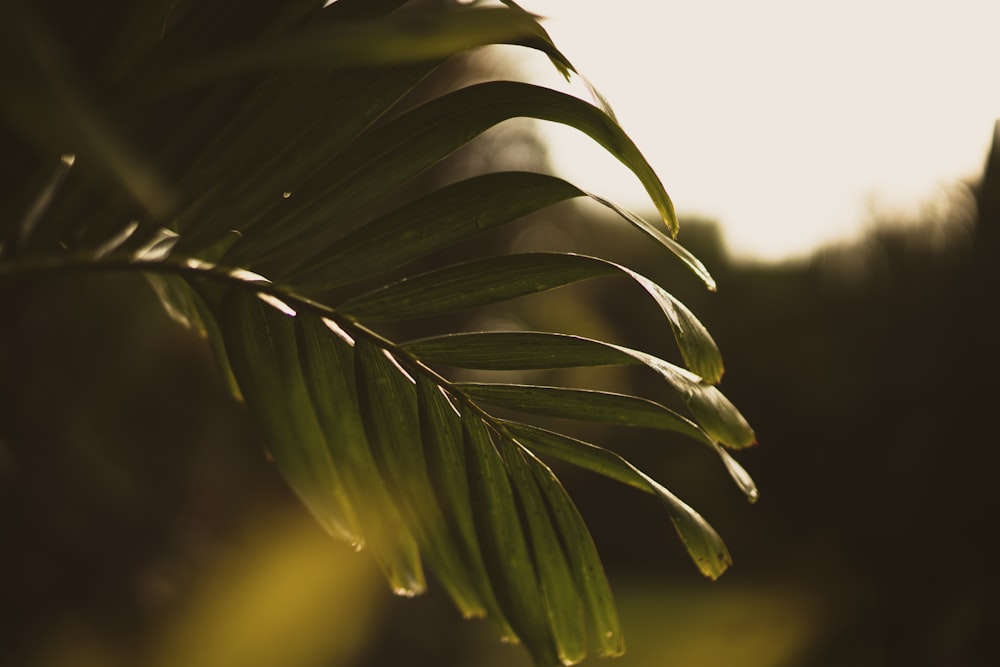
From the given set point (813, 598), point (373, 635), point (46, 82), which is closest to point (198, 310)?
point (46, 82)

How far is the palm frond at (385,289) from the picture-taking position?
0.42 meters

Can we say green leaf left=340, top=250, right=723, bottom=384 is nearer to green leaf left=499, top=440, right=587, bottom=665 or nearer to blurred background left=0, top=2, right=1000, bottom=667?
green leaf left=499, top=440, right=587, bottom=665

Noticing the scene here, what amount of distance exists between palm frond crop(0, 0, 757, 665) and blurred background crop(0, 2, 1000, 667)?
1.44 meters

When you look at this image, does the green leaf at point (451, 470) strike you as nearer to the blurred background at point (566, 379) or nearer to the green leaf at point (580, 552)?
the green leaf at point (580, 552)

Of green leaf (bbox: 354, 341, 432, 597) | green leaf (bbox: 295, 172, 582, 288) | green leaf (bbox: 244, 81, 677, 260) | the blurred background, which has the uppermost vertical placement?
green leaf (bbox: 244, 81, 677, 260)

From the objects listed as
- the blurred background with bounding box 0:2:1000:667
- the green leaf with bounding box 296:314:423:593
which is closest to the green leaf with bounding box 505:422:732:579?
the green leaf with bounding box 296:314:423:593

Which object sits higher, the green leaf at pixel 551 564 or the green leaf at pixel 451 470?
the green leaf at pixel 451 470

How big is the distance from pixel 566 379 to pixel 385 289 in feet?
20.0

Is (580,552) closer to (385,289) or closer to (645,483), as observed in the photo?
(645,483)

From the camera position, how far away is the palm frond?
0.42 metres

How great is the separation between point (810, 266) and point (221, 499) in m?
5.75

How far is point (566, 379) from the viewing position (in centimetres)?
656

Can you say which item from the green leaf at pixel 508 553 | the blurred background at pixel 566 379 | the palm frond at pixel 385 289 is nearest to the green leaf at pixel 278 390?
the palm frond at pixel 385 289

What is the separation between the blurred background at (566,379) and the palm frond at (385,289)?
4.73 feet
